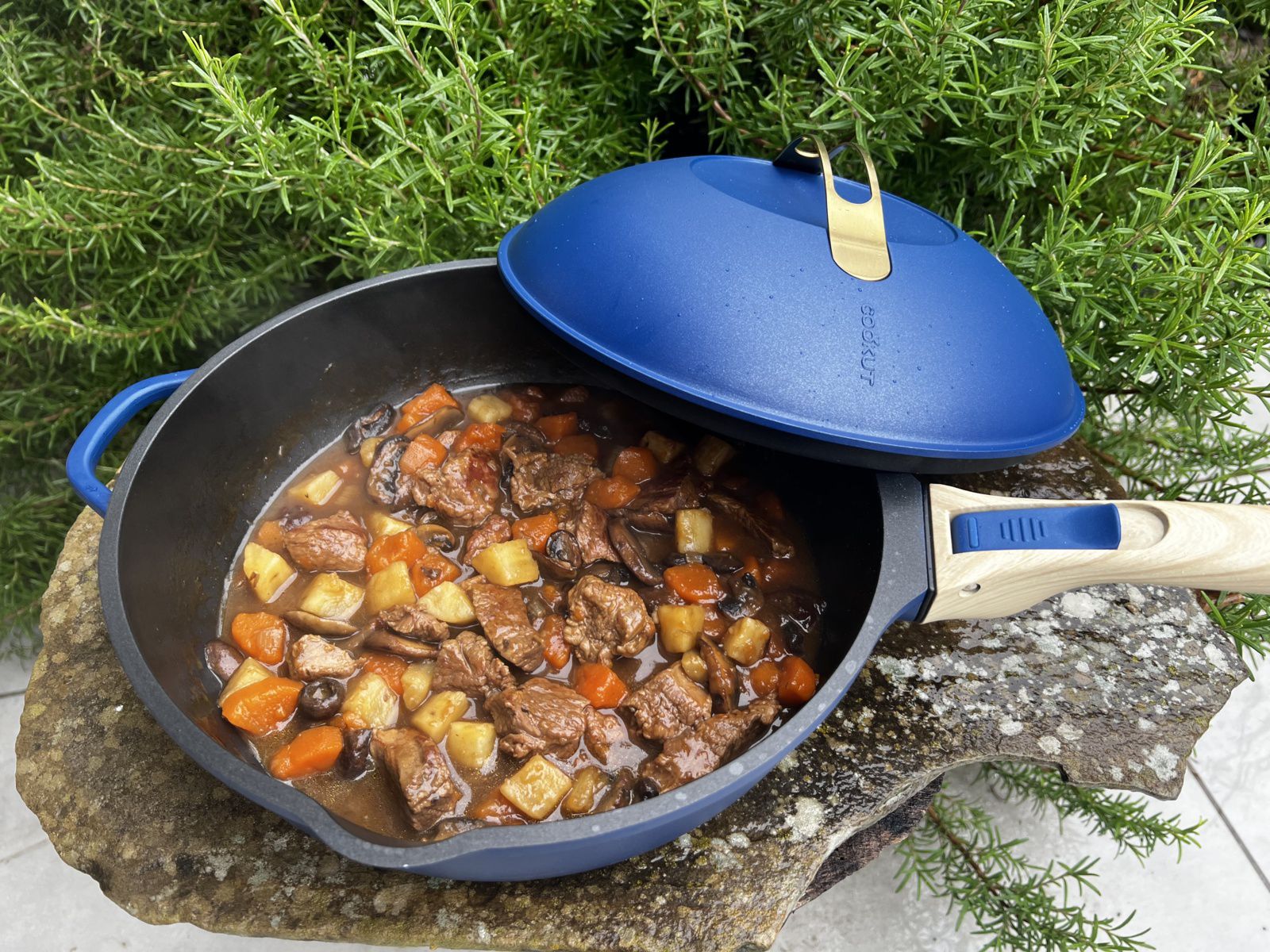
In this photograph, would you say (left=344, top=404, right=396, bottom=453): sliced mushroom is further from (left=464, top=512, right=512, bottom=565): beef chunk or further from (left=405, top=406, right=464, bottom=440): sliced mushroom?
(left=464, top=512, right=512, bottom=565): beef chunk

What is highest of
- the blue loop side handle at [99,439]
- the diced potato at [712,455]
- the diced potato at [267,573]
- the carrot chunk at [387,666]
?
the blue loop side handle at [99,439]

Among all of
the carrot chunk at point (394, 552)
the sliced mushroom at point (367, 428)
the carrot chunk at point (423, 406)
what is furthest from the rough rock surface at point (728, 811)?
the carrot chunk at point (423, 406)

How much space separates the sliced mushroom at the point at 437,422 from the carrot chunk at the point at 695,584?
0.71m

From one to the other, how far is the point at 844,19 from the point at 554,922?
74.3 inches

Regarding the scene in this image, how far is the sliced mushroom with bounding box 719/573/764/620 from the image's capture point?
1665 millimetres

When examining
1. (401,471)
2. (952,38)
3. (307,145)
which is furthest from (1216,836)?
(307,145)

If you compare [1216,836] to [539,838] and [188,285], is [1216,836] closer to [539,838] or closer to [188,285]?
[539,838]

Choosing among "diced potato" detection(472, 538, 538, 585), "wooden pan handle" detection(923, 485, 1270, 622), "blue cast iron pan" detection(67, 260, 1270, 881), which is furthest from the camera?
"diced potato" detection(472, 538, 538, 585)

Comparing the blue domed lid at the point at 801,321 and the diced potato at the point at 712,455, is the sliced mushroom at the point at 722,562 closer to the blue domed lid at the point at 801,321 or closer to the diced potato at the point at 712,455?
the diced potato at the point at 712,455

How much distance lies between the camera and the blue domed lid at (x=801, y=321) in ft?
4.21

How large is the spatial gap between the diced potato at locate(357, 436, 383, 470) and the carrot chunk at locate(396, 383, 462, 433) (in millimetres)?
95

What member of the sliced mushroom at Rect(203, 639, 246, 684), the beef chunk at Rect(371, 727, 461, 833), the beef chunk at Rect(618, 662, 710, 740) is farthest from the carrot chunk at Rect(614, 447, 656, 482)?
the sliced mushroom at Rect(203, 639, 246, 684)

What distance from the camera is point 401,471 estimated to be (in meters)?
1.86

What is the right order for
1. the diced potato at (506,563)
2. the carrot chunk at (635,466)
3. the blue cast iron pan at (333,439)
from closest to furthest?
1. the blue cast iron pan at (333,439)
2. the diced potato at (506,563)
3. the carrot chunk at (635,466)
